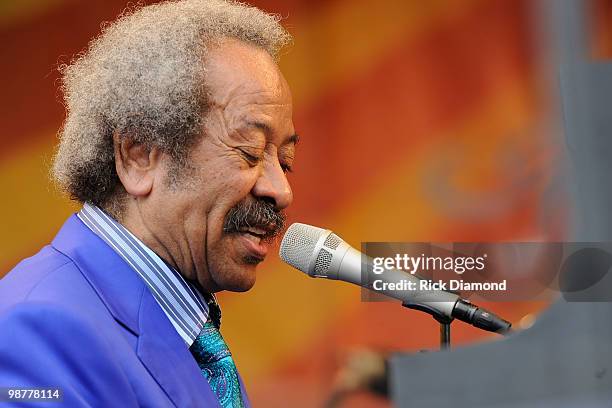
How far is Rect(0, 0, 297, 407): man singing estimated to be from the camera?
6.04 feet

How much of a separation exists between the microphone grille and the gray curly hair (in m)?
0.27

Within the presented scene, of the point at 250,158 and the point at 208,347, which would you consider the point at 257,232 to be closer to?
the point at 250,158

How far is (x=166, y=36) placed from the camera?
199 cm

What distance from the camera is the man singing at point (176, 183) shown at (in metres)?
1.84

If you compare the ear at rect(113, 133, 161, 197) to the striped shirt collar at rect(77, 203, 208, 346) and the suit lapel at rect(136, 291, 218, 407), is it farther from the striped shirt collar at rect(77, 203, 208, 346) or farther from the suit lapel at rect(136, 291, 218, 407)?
the suit lapel at rect(136, 291, 218, 407)

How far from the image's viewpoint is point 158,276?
1.93 meters

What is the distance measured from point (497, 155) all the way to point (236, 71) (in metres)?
2.26

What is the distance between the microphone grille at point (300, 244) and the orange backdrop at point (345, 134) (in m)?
2.29

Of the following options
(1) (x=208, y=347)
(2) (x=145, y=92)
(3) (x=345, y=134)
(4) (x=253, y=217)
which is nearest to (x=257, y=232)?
(4) (x=253, y=217)

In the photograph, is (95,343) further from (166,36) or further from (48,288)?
(166,36)

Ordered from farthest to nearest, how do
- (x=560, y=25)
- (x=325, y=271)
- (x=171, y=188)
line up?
(x=171, y=188) < (x=325, y=271) < (x=560, y=25)

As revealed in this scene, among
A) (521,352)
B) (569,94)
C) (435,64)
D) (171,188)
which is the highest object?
(435,64)

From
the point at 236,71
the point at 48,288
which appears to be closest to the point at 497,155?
the point at 236,71

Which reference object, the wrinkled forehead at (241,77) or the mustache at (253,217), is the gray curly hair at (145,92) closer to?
the wrinkled forehead at (241,77)
